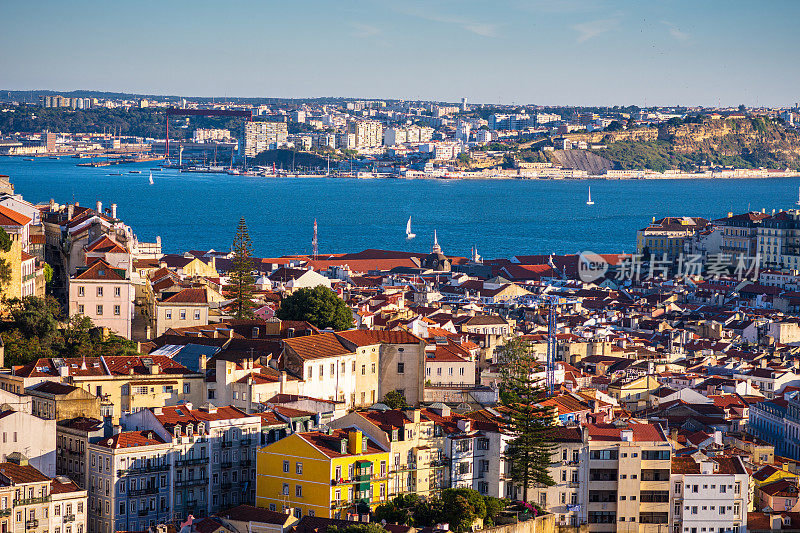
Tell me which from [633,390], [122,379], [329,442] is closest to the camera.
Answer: [329,442]

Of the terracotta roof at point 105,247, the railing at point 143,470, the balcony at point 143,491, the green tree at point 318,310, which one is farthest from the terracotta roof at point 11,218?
the balcony at point 143,491

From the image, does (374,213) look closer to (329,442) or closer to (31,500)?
(329,442)

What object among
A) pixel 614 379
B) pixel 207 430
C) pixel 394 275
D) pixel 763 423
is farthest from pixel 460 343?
pixel 394 275

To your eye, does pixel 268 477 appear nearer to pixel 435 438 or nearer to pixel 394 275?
pixel 435 438

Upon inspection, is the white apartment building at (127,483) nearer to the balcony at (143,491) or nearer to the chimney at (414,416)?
the balcony at (143,491)

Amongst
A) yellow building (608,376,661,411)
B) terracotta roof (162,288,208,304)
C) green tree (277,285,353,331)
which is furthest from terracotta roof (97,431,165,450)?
yellow building (608,376,661,411)

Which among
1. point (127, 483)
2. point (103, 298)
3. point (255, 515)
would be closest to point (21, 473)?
point (127, 483)
